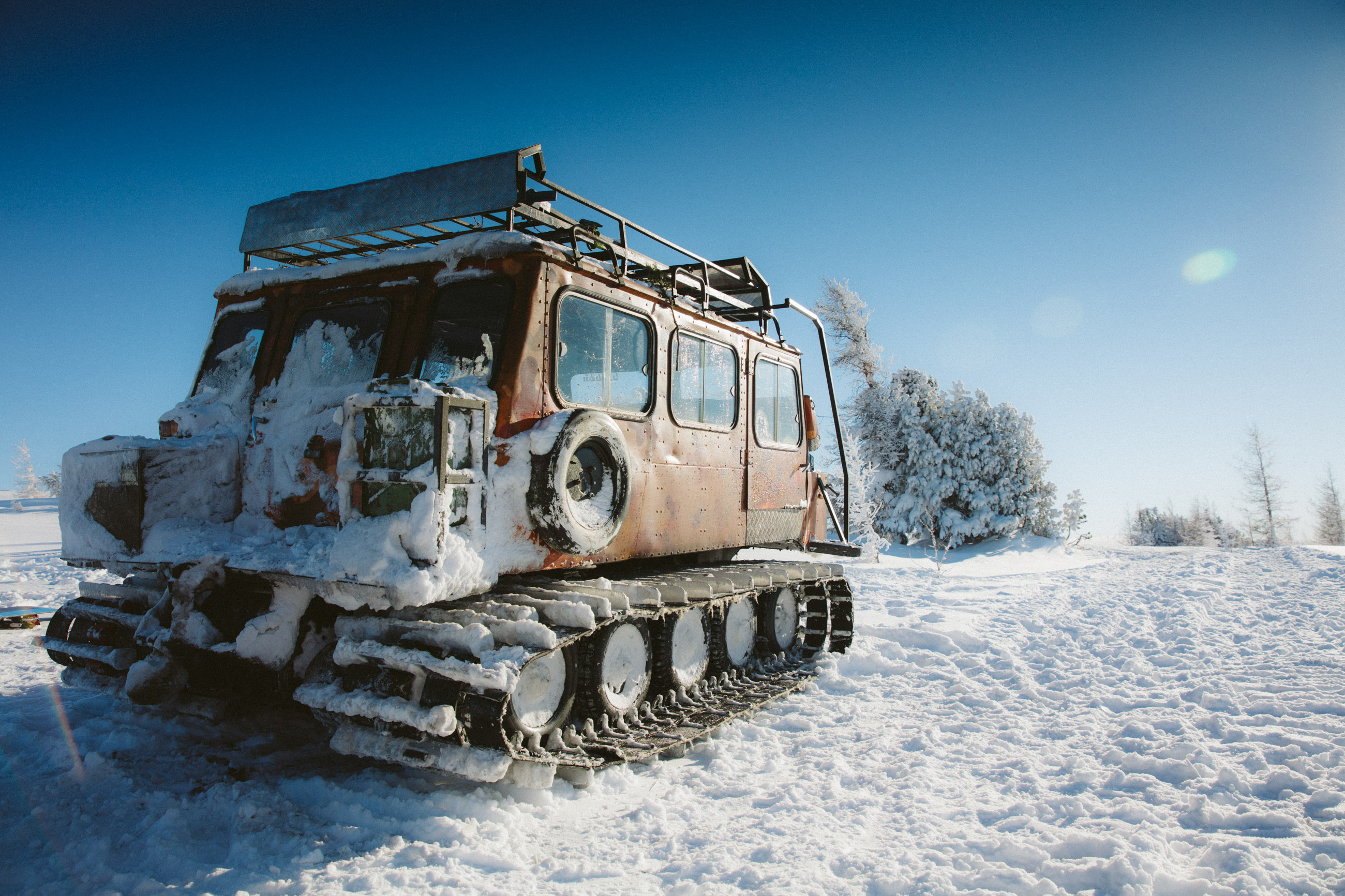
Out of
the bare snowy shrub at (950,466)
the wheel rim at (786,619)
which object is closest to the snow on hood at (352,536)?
the wheel rim at (786,619)

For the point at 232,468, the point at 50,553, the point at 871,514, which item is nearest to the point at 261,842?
the point at 232,468

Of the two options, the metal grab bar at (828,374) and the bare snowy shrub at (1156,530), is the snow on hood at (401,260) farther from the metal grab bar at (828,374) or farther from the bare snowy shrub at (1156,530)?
the bare snowy shrub at (1156,530)

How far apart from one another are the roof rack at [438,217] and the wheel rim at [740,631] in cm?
273

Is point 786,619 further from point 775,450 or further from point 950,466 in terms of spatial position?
point 950,466

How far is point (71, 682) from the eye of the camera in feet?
15.1

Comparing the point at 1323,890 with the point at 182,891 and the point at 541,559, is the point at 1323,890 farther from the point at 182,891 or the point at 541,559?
the point at 182,891

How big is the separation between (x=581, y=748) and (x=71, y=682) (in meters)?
3.27

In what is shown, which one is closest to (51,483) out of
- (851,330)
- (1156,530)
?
(851,330)

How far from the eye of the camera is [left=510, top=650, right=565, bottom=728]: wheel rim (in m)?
4.16

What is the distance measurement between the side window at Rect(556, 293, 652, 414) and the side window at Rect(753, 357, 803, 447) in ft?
6.27

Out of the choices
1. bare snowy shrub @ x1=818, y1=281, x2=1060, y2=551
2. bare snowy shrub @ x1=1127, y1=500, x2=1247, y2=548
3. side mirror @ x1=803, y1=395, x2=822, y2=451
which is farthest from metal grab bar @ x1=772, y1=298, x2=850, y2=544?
bare snowy shrub @ x1=1127, y1=500, x2=1247, y2=548

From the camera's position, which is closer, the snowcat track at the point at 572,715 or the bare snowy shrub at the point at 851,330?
the snowcat track at the point at 572,715

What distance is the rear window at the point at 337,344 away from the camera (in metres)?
4.66

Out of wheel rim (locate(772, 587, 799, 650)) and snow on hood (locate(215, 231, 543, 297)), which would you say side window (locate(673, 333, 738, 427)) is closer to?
snow on hood (locate(215, 231, 543, 297))
